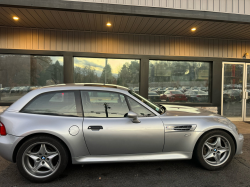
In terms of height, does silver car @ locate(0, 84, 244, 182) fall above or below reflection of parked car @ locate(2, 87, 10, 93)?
below

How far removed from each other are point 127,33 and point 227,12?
11.2 ft

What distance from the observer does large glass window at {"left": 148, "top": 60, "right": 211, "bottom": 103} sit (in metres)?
7.38

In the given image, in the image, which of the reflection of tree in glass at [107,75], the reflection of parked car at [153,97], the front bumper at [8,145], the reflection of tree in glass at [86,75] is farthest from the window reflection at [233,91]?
the front bumper at [8,145]

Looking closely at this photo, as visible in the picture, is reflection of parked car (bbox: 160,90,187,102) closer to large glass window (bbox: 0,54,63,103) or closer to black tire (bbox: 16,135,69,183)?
large glass window (bbox: 0,54,63,103)

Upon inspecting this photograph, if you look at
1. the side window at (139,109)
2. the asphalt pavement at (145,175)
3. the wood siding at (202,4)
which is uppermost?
the wood siding at (202,4)

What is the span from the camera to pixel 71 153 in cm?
279

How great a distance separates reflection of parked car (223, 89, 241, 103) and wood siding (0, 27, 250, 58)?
154 cm

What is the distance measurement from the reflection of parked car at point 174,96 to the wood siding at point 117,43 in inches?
64.0

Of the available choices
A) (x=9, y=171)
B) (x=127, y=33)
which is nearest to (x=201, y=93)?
(x=127, y=33)

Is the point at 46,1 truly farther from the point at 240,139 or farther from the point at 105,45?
the point at 240,139

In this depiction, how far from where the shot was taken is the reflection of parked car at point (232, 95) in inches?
303

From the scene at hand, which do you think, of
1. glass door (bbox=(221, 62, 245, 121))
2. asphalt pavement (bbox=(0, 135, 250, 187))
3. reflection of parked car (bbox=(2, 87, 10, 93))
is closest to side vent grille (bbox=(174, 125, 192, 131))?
asphalt pavement (bbox=(0, 135, 250, 187))

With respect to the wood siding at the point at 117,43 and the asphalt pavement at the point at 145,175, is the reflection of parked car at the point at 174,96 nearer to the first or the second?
the wood siding at the point at 117,43

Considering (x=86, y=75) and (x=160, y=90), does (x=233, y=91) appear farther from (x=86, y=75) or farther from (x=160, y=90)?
(x=86, y=75)
